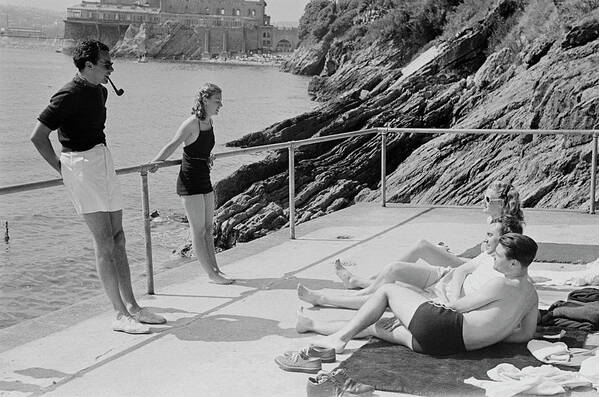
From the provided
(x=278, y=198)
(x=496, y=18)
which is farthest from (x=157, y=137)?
(x=278, y=198)

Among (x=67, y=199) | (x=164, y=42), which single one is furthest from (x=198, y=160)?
(x=164, y=42)

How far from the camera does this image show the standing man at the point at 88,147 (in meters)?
5.38

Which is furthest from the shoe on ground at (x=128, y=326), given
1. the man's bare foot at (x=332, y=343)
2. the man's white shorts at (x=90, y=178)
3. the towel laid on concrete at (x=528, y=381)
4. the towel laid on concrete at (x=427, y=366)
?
the towel laid on concrete at (x=528, y=381)

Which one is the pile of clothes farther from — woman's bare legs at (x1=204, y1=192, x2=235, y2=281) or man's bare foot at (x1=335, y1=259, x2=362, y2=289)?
woman's bare legs at (x1=204, y1=192, x2=235, y2=281)

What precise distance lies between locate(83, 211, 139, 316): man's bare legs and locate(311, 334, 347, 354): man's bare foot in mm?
1419

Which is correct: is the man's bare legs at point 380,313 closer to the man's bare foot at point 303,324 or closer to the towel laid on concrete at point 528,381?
the man's bare foot at point 303,324

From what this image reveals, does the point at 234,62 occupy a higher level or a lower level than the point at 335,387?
lower

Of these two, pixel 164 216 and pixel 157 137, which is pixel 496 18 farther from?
pixel 157 137

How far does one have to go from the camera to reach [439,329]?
4.92 metres

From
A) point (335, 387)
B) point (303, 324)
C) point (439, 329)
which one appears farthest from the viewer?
point (303, 324)

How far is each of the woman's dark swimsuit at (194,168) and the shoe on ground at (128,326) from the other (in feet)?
4.54

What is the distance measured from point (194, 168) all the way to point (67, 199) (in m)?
21.0

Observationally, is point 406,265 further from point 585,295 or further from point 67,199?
point 67,199

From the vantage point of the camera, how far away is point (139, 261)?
58.3 feet
